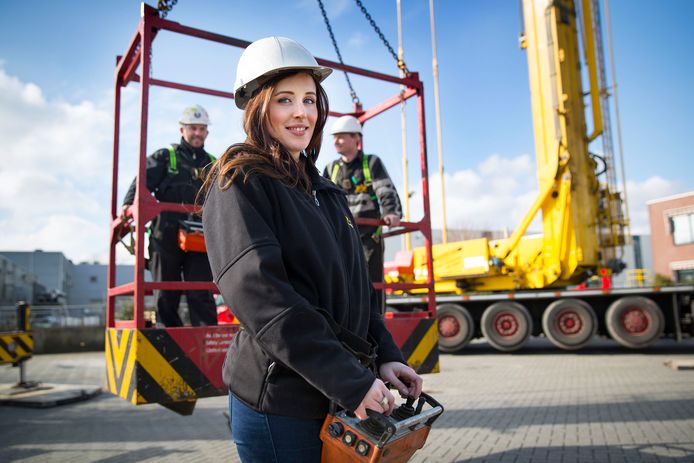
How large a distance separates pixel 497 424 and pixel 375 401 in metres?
4.57

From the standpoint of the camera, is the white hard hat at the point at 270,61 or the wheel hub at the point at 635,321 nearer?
the white hard hat at the point at 270,61

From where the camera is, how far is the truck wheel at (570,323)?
442 inches

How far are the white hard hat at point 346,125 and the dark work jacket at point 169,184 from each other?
1465 millimetres

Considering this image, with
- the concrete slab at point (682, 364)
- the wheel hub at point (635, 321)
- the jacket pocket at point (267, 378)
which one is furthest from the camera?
the wheel hub at point (635, 321)

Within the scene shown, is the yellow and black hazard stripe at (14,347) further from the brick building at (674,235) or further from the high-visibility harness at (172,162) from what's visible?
the brick building at (674,235)

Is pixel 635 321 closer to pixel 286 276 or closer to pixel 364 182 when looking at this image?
pixel 364 182

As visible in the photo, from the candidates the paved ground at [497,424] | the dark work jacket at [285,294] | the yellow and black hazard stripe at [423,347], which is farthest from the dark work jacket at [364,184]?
the dark work jacket at [285,294]

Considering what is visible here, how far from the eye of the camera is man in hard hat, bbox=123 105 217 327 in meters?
4.53

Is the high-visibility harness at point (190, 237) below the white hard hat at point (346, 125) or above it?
below

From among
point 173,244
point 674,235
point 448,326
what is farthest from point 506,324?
point 674,235

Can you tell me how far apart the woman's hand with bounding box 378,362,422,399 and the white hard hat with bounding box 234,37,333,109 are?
982mm

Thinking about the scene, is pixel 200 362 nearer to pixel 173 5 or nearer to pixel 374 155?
pixel 173 5

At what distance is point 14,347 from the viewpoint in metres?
8.01

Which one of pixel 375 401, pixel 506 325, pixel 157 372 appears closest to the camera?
pixel 375 401
